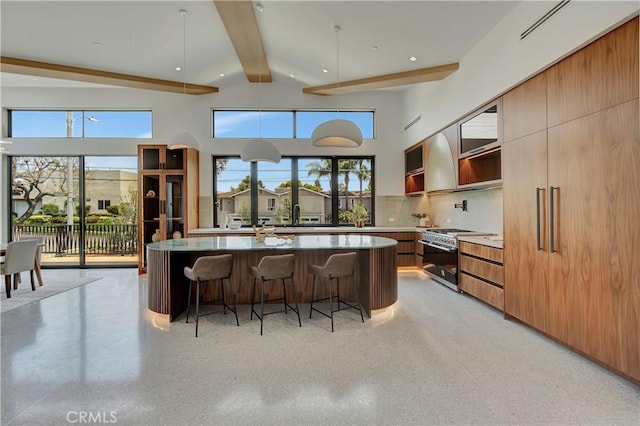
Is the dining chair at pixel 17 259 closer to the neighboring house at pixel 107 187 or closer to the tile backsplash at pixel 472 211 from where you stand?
the neighboring house at pixel 107 187

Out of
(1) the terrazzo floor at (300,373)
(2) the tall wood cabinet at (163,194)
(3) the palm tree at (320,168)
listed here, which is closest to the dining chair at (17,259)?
(1) the terrazzo floor at (300,373)

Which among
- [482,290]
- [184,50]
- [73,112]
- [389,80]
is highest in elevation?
[184,50]

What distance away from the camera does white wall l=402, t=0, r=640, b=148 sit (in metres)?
2.48

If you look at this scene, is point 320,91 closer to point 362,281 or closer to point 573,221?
point 362,281

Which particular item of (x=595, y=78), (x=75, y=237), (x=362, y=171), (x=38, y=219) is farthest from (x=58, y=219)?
(x=595, y=78)

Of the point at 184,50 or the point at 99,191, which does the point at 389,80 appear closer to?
the point at 184,50

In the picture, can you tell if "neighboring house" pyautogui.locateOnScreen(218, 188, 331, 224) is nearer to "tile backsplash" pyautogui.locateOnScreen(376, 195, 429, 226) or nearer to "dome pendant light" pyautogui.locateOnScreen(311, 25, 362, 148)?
"tile backsplash" pyautogui.locateOnScreen(376, 195, 429, 226)

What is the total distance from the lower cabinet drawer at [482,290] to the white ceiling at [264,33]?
3.33 metres

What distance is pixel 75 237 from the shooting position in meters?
6.99

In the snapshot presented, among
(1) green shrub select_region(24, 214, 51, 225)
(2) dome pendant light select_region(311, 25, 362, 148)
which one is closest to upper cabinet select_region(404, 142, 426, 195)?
(2) dome pendant light select_region(311, 25, 362, 148)

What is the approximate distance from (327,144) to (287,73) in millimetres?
3196

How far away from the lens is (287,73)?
6.47 m

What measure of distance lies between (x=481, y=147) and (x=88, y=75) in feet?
21.9

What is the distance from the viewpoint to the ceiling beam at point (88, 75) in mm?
5045
